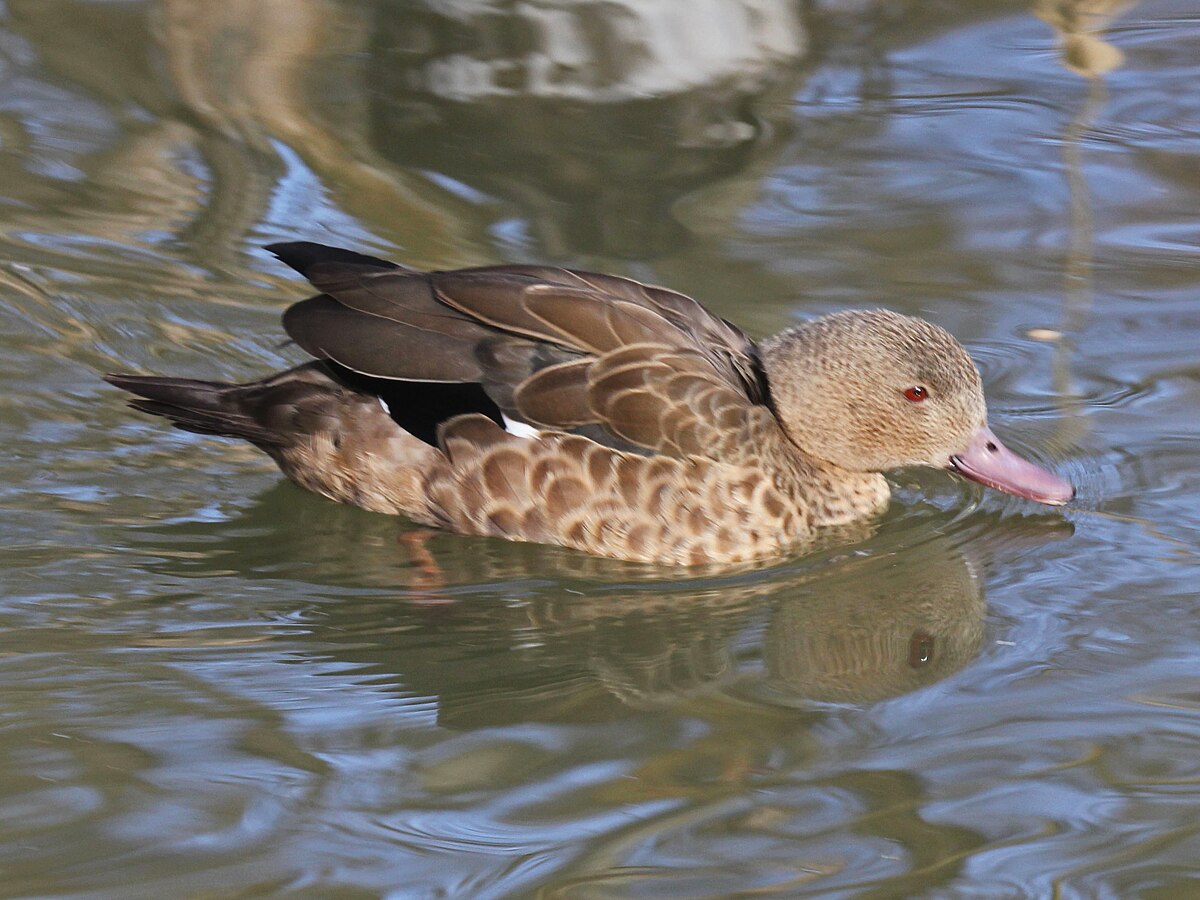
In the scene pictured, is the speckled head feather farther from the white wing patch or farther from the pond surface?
the white wing patch

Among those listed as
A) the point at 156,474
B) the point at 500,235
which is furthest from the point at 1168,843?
the point at 500,235

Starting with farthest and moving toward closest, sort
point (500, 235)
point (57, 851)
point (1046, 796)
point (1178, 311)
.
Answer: point (500, 235)
point (1178, 311)
point (1046, 796)
point (57, 851)

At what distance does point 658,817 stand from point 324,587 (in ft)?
6.32

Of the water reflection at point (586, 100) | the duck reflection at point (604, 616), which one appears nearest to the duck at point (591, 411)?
the duck reflection at point (604, 616)

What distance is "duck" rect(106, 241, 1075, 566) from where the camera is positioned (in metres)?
6.04

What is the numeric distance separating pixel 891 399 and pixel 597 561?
1.23m


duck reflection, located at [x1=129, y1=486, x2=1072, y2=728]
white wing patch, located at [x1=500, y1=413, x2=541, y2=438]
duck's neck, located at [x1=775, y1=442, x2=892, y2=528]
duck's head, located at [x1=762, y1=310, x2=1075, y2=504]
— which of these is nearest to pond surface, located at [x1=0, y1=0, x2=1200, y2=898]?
duck reflection, located at [x1=129, y1=486, x2=1072, y2=728]

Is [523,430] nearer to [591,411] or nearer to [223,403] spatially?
[591,411]

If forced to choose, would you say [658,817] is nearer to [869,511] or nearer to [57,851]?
[57,851]

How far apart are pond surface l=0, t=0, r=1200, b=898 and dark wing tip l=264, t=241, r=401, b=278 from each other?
3.02ft

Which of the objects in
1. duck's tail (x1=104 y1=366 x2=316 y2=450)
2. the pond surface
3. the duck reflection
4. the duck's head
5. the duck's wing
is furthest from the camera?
duck's tail (x1=104 y1=366 x2=316 y2=450)

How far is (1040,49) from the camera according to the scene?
10812mm

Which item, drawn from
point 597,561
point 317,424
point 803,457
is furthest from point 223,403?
point 803,457

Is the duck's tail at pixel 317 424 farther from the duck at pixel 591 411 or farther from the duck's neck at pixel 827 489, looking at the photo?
the duck's neck at pixel 827 489
